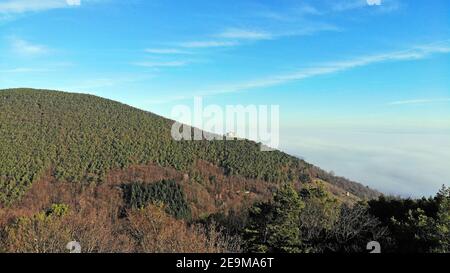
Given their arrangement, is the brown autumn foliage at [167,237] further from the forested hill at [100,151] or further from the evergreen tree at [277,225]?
the forested hill at [100,151]

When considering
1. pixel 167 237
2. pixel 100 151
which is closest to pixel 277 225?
pixel 167 237

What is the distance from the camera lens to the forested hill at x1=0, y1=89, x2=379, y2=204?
458ft

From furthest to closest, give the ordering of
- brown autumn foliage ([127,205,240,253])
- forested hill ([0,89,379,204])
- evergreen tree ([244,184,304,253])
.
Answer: forested hill ([0,89,379,204])
evergreen tree ([244,184,304,253])
brown autumn foliage ([127,205,240,253])

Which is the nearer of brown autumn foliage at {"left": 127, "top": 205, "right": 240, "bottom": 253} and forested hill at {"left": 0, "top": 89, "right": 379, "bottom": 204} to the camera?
brown autumn foliage at {"left": 127, "top": 205, "right": 240, "bottom": 253}

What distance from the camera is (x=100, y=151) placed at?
159750 mm

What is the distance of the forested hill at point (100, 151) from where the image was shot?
139500 mm

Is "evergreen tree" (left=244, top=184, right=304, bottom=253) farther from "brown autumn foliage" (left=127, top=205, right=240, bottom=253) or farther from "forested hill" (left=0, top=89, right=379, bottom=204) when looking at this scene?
"forested hill" (left=0, top=89, right=379, bottom=204)

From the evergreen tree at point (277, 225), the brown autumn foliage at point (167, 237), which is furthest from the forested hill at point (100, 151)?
the evergreen tree at point (277, 225)

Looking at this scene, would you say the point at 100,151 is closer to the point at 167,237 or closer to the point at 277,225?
the point at 277,225

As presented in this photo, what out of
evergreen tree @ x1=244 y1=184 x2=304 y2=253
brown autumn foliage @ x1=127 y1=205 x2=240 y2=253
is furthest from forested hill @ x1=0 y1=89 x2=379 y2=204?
evergreen tree @ x1=244 y1=184 x2=304 y2=253

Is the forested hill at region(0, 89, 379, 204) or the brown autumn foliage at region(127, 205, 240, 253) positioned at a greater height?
the forested hill at region(0, 89, 379, 204)

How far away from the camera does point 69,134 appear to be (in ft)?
564
